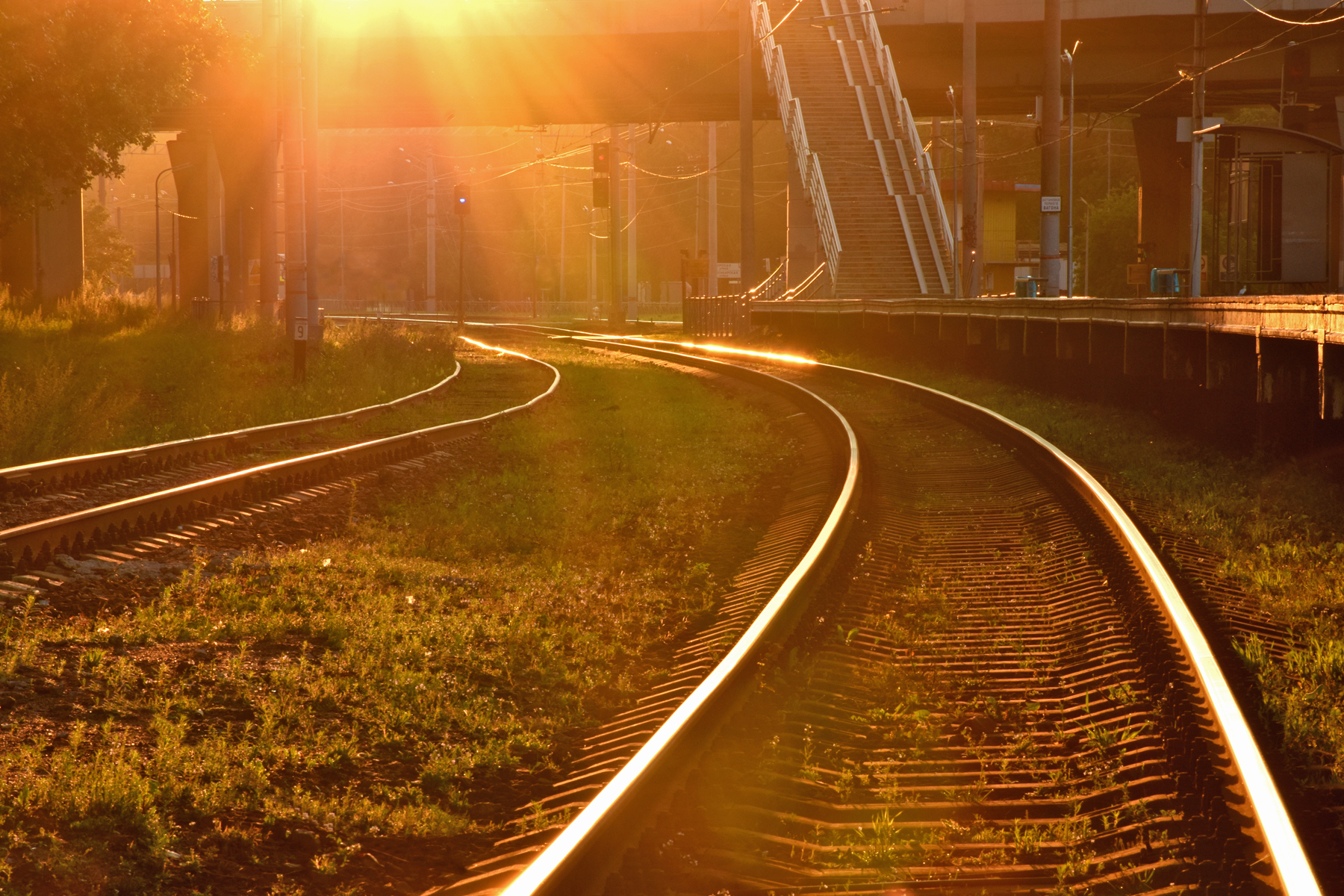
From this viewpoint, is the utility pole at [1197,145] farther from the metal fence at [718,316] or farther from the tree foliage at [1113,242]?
the tree foliage at [1113,242]

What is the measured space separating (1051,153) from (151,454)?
22972mm

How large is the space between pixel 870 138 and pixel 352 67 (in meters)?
18.6

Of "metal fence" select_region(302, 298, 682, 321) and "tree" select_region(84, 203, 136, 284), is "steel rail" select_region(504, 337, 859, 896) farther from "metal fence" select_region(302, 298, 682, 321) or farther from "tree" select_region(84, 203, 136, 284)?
"tree" select_region(84, 203, 136, 284)

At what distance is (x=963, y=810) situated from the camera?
460 centimetres

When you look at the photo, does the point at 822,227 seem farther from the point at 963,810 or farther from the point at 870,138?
the point at 963,810

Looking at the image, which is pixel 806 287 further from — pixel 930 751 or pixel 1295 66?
pixel 930 751

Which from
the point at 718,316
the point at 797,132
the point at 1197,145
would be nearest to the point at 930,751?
the point at 1197,145

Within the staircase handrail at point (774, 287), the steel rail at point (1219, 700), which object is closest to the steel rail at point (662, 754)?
the steel rail at point (1219, 700)

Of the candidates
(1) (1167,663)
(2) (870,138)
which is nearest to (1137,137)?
(2) (870,138)

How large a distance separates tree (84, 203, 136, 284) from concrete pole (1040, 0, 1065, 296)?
81.8m

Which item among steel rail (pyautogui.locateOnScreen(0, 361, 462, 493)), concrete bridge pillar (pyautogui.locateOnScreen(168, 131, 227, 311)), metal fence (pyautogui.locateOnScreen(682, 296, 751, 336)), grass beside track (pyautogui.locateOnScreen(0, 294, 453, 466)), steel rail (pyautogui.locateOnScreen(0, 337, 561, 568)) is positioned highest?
concrete bridge pillar (pyautogui.locateOnScreen(168, 131, 227, 311))

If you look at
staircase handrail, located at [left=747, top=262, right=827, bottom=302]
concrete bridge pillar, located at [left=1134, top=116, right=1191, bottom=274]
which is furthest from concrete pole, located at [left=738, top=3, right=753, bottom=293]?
concrete bridge pillar, located at [left=1134, top=116, right=1191, bottom=274]

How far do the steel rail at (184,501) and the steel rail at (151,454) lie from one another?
1006mm

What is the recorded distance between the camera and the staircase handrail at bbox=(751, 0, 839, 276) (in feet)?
132
